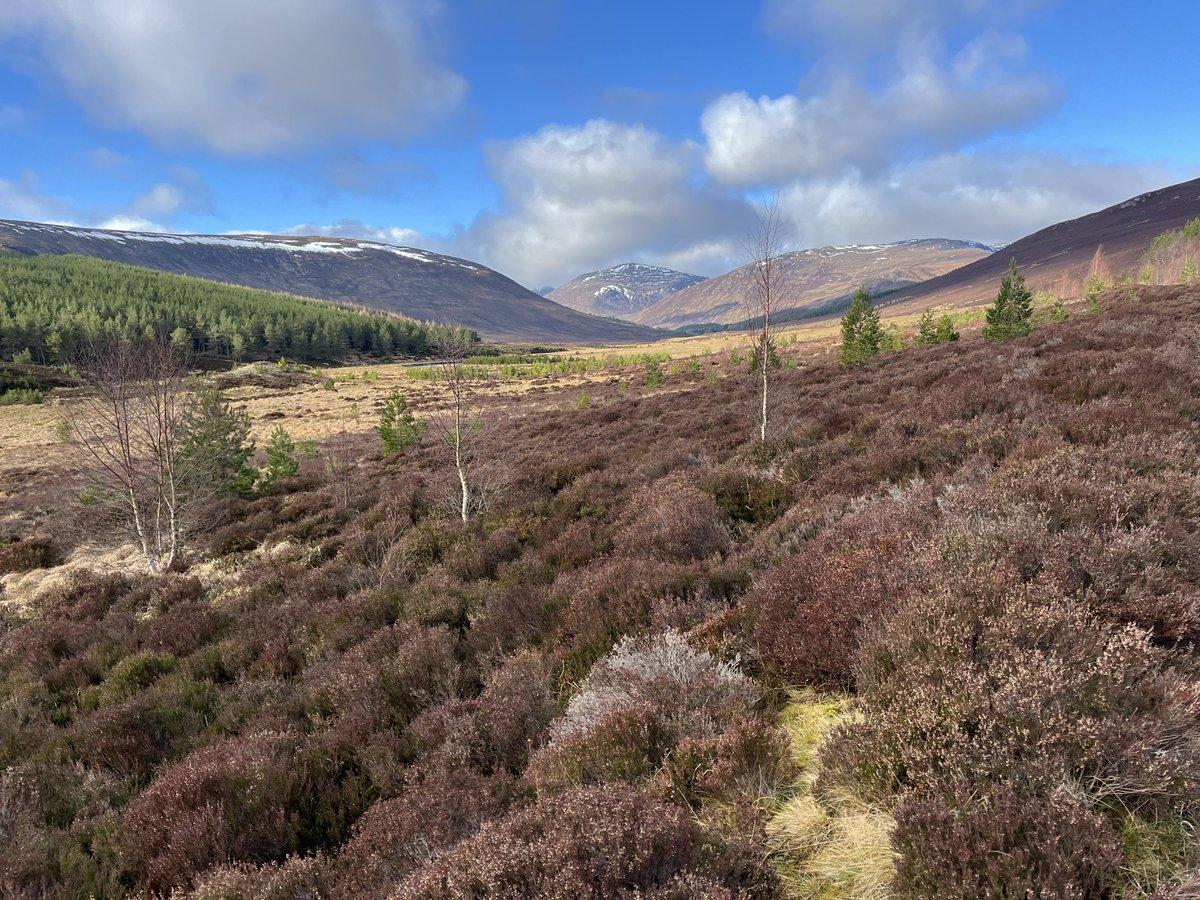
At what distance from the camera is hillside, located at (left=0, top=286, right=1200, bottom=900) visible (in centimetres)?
217

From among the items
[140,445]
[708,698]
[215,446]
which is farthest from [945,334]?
[140,445]

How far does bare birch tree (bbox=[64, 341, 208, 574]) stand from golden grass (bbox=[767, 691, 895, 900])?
13.6 metres

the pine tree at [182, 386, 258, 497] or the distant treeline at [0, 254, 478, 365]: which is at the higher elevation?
the distant treeline at [0, 254, 478, 365]

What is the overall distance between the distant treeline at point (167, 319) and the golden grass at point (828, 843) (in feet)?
283

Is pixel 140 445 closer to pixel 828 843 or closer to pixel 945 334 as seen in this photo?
pixel 828 843

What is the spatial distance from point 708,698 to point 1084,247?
21056 cm

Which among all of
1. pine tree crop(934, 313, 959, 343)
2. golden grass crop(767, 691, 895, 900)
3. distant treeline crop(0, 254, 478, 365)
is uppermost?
distant treeline crop(0, 254, 478, 365)

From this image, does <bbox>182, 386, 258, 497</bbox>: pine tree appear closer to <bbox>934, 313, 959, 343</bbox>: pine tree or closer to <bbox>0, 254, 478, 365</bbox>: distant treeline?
<bbox>934, 313, 959, 343</bbox>: pine tree

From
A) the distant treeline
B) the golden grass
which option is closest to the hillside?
the golden grass

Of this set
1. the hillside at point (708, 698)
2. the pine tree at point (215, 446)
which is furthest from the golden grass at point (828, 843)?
the pine tree at point (215, 446)

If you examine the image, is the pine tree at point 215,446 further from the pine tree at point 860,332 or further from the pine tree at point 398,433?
the pine tree at point 860,332

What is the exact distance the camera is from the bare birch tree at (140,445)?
1124 centimetres

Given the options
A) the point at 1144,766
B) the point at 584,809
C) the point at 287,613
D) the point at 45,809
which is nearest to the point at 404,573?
the point at 287,613

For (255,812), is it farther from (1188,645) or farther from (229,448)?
(229,448)
